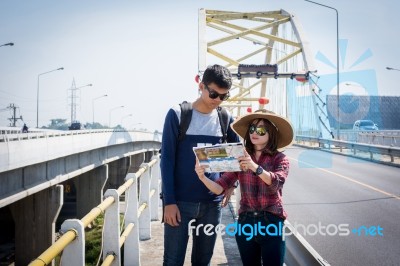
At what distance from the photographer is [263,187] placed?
9.20 ft

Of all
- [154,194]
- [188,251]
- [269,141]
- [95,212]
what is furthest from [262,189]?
[154,194]

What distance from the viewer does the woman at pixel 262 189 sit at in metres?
2.72

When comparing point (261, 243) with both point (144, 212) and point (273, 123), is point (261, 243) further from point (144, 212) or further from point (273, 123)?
point (144, 212)

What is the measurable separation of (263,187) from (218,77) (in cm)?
95

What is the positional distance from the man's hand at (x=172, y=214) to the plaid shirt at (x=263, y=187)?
1.37 feet

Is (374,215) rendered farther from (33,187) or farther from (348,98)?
(348,98)

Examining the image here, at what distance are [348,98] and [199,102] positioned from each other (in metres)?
111

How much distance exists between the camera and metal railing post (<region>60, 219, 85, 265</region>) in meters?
2.12

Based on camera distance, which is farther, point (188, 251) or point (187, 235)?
point (188, 251)

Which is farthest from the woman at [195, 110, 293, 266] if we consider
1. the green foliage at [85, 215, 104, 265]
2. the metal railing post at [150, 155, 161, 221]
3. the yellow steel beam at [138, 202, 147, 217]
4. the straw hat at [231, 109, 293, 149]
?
the green foliage at [85, 215, 104, 265]

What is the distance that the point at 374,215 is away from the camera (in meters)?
7.31

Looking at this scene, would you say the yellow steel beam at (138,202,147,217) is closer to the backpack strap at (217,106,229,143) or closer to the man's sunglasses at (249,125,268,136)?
the backpack strap at (217,106,229,143)

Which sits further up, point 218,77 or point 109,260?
point 218,77

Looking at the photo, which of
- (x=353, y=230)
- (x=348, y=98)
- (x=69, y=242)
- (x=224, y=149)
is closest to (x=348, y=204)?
(x=353, y=230)
